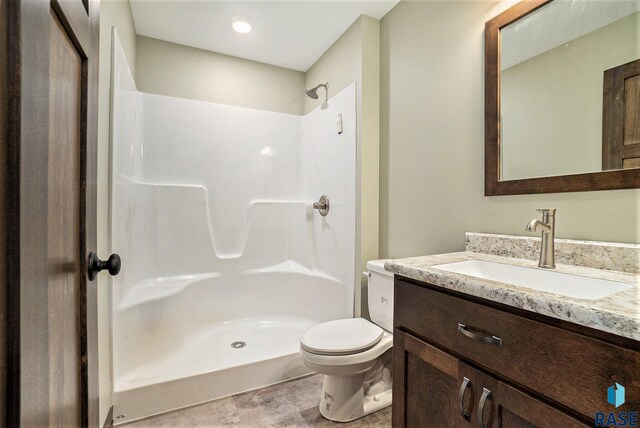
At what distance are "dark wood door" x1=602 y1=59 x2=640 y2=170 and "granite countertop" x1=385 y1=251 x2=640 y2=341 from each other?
0.37m

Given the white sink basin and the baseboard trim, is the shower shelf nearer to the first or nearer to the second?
the baseboard trim

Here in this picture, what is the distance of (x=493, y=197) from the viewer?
54.0 inches

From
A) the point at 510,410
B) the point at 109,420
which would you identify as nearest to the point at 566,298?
the point at 510,410

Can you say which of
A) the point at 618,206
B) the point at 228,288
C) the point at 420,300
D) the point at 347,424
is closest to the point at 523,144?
the point at 618,206

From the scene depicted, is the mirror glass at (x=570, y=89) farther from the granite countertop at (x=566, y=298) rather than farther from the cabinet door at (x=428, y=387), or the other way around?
the cabinet door at (x=428, y=387)

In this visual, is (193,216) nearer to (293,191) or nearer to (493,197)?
(293,191)

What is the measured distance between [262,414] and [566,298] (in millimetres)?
1577

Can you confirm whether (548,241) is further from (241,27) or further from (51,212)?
(241,27)

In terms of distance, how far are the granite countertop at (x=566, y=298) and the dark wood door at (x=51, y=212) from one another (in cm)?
87

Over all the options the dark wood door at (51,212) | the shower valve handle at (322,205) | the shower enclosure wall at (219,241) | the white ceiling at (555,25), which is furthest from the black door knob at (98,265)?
the shower valve handle at (322,205)

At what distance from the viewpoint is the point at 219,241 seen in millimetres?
2701

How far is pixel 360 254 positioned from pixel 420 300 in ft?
3.65

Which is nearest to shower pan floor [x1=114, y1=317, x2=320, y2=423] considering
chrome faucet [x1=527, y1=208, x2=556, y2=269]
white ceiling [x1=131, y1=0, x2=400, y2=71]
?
chrome faucet [x1=527, y1=208, x2=556, y2=269]

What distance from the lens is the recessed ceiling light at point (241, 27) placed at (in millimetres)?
2188
